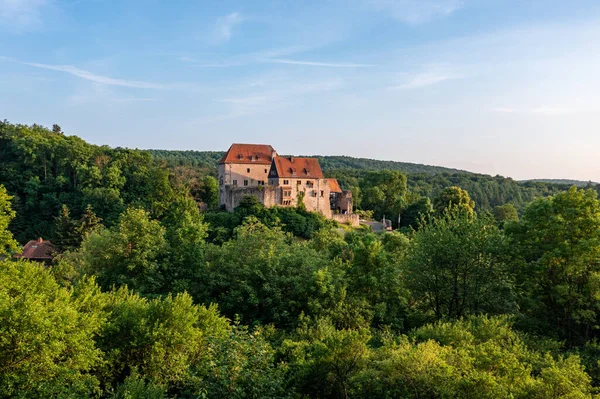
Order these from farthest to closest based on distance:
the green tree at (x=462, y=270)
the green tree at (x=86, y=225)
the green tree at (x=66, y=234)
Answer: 1. the green tree at (x=66, y=234)
2. the green tree at (x=86, y=225)
3. the green tree at (x=462, y=270)

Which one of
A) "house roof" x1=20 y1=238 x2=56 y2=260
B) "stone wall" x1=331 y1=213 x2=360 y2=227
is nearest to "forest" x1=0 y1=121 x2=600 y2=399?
"house roof" x1=20 y1=238 x2=56 y2=260

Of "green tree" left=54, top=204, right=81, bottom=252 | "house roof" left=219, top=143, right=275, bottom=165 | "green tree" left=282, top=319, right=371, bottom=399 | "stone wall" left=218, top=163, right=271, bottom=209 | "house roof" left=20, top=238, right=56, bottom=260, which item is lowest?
"house roof" left=20, top=238, right=56, bottom=260

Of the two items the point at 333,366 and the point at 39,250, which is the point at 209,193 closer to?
the point at 39,250

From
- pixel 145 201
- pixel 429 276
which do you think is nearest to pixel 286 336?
pixel 429 276

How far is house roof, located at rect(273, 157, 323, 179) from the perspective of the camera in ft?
187

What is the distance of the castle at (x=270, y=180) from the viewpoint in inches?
2194

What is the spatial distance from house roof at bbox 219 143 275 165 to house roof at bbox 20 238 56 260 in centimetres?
2367

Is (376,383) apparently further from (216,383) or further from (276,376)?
(216,383)

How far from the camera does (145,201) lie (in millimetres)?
62531

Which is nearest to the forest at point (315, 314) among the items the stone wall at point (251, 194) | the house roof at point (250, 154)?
the stone wall at point (251, 194)

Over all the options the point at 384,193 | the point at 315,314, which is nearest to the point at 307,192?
the point at 384,193

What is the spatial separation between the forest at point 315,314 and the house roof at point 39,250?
24.9 m

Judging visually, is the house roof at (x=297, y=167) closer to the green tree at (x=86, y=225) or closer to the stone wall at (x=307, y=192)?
the stone wall at (x=307, y=192)

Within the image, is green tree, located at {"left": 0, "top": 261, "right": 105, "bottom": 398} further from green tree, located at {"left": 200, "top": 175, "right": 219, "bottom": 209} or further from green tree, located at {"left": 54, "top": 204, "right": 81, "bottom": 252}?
green tree, located at {"left": 200, "top": 175, "right": 219, "bottom": 209}
